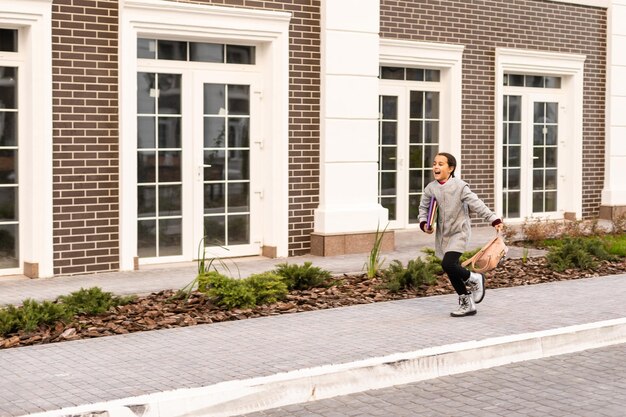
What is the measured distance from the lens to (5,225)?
12609 millimetres

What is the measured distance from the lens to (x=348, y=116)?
15.1 meters

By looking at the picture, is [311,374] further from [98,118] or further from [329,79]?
[329,79]

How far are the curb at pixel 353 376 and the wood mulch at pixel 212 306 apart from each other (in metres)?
2.29

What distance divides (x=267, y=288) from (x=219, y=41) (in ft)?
15.0

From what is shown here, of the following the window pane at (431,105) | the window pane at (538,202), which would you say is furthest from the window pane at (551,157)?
the window pane at (431,105)

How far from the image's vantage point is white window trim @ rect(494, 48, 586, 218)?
18.9 meters

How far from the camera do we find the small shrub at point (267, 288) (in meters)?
10.6

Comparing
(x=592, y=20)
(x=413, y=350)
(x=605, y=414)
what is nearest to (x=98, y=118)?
(x=413, y=350)

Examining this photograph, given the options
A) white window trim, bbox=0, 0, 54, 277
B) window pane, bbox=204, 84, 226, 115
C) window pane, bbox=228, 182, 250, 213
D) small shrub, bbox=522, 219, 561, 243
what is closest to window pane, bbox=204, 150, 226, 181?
window pane, bbox=228, 182, 250, 213

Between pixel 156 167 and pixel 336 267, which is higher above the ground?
pixel 156 167

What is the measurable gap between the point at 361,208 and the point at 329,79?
178 centimetres

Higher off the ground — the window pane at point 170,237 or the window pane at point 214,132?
the window pane at point 214,132

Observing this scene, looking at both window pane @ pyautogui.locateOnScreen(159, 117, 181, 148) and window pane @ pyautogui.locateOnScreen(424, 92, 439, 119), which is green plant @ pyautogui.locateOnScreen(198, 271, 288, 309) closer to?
window pane @ pyautogui.locateOnScreen(159, 117, 181, 148)

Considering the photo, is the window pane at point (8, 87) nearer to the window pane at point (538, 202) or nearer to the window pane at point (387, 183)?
the window pane at point (387, 183)
